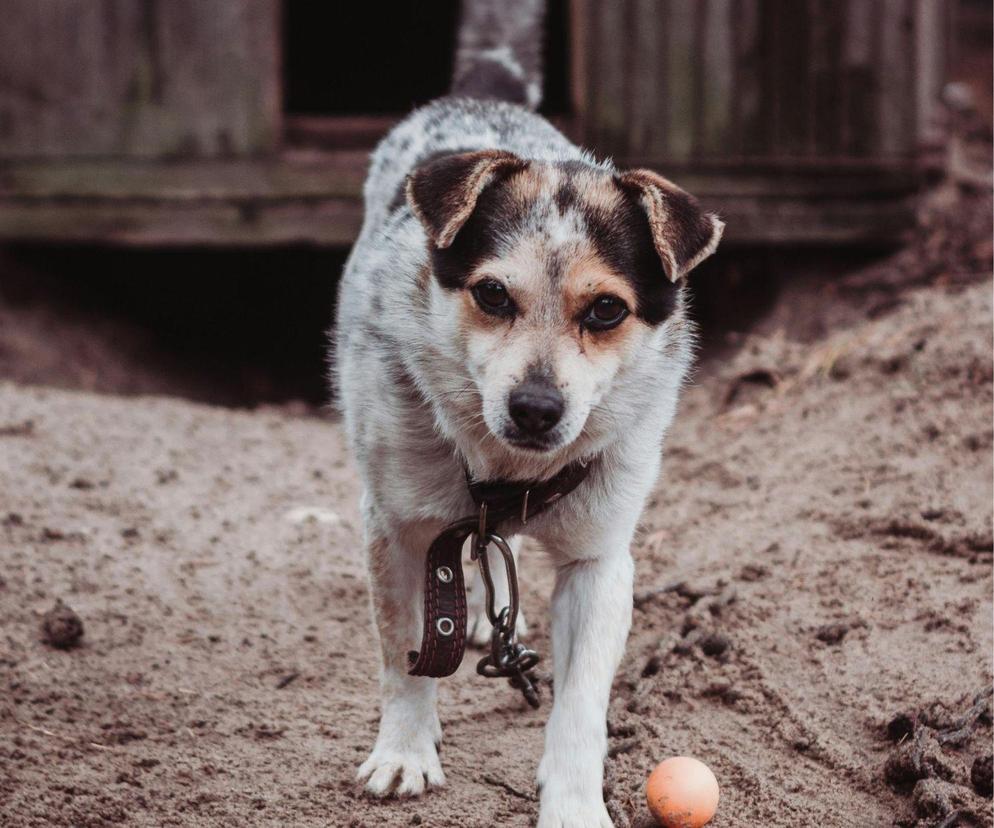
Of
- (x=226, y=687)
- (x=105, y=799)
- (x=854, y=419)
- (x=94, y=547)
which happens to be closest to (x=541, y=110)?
(x=854, y=419)

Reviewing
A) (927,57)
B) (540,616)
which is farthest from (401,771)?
(927,57)

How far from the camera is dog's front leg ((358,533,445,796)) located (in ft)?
10.8

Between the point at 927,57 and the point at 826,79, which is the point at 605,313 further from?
the point at 927,57

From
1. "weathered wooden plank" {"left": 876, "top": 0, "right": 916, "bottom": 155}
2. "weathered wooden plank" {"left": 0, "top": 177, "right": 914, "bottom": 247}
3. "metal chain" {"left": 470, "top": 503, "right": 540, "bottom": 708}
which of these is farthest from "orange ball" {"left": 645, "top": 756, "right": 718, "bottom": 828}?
"weathered wooden plank" {"left": 876, "top": 0, "right": 916, "bottom": 155}

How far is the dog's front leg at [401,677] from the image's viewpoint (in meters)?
3.30

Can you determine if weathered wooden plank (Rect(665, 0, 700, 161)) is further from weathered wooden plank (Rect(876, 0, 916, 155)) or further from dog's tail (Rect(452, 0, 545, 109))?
dog's tail (Rect(452, 0, 545, 109))

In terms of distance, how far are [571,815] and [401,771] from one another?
526 millimetres

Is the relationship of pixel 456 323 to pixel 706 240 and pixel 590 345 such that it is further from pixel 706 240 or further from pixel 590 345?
pixel 706 240

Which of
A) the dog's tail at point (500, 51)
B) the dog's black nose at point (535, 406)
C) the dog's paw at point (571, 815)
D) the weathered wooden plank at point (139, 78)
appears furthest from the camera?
the weathered wooden plank at point (139, 78)

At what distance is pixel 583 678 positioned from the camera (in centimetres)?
311

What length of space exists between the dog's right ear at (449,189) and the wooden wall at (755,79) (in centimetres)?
476

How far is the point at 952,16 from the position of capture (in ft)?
26.2

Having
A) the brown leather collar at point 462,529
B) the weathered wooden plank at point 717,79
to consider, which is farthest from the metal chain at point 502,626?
the weathered wooden plank at point 717,79

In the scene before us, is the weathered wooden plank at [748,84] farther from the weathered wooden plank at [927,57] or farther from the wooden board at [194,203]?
the weathered wooden plank at [927,57]
